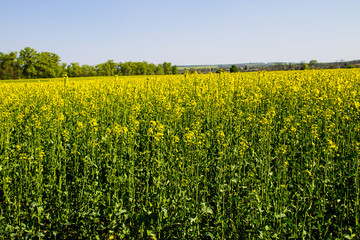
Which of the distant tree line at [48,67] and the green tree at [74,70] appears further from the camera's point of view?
the green tree at [74,70]

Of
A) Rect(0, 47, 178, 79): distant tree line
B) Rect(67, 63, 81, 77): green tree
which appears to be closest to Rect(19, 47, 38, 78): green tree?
Rect(0, 47, 178, 79): distant tree line

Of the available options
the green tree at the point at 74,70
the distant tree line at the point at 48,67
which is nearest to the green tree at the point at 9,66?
the distant tree line at the point at 48,67

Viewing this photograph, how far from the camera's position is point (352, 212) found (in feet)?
14.4

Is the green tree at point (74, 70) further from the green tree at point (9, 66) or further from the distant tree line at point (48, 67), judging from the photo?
the green tree at point (9, 66)

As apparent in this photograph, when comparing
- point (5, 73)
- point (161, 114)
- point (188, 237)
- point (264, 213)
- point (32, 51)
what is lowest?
point (188, 237)

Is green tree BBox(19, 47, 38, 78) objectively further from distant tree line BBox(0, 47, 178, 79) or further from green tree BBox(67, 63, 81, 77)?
green tree BBox(67, 63, 81, 77)

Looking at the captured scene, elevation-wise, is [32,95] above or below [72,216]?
above

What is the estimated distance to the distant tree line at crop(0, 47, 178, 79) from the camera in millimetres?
78688

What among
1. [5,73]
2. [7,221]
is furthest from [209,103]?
[5,73]

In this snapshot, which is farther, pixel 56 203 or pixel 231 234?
pixel 56 203

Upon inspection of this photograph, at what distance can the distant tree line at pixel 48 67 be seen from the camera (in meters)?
78.7

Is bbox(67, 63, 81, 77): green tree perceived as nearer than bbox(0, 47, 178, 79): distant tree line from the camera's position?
No

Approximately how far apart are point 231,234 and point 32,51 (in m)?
98.0

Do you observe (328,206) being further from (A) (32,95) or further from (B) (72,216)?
(A) (32,95)
